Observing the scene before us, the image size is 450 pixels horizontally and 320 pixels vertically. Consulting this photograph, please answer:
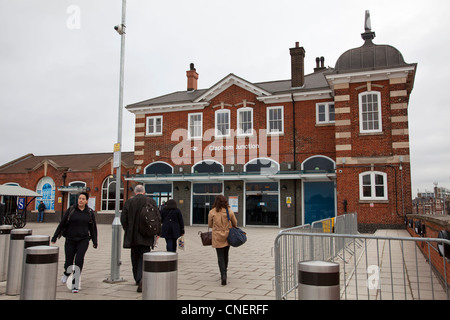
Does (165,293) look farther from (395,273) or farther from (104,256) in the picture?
(104,256)

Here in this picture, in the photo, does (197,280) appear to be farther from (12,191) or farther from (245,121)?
(12,191)

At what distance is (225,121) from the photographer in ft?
86.3

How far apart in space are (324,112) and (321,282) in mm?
20862

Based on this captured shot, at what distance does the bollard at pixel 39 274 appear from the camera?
5.82 metres

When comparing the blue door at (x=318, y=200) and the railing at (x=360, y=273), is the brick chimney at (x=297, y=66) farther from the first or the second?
the railing at (x=360, y=273)

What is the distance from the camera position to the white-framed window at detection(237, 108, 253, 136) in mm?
25552

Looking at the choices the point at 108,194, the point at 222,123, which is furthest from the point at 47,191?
the point at 222,123

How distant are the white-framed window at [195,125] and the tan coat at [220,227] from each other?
62.3 feet

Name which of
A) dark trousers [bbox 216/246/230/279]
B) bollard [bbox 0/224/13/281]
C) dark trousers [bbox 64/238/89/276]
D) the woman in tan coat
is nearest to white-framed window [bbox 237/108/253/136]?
the woman in tan coat

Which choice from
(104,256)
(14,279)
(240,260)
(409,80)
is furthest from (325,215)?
(14,279)

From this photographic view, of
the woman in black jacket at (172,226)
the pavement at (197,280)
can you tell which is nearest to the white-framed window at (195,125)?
the pavement at (197,280)

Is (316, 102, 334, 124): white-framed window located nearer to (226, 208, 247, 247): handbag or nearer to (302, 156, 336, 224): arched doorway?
(302, 156, 336, 224): arched doorway

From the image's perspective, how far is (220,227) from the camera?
26.1ft
